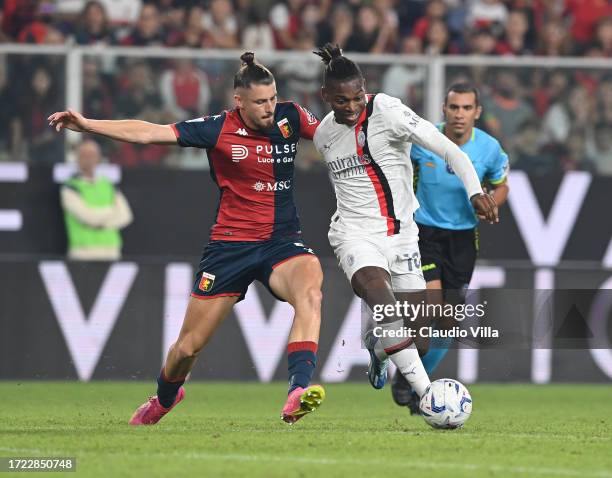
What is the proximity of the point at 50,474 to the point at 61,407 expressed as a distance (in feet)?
14.6

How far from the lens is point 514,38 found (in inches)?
661

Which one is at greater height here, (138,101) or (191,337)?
(191,337)

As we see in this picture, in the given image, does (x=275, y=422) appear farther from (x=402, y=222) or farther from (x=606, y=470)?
(x=606, y=470)

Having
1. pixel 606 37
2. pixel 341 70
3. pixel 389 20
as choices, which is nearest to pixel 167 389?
pixel 341 70

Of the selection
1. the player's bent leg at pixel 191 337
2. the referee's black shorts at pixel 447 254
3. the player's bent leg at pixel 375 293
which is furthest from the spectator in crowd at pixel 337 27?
the player's bent leg at pixel 191 337

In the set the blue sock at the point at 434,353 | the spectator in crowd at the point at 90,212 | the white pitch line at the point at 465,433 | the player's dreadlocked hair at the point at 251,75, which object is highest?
the player's dreadlocked hair at the point at 251,75

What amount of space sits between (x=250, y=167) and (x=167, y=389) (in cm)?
152

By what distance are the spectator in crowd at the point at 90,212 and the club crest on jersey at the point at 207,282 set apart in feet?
18.9

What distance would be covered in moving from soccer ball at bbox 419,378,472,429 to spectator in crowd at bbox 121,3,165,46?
8.35 metres

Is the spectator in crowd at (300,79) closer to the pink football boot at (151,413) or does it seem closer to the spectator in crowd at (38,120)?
the spectator in crowd at (38,120)

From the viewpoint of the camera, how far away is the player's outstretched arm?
841 cm

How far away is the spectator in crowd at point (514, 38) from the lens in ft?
55.0

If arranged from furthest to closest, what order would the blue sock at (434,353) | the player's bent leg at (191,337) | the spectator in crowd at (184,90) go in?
the spectator in crowd at (184,90)
the blue sock at (434,353)
the player's bent leg at (191,337)

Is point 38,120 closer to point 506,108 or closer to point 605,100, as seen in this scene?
point 506,108
